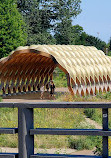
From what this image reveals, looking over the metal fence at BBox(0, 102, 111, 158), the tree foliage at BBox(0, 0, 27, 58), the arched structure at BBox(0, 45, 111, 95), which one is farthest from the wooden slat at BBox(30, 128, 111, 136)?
the tree foliage at BBox(0, 0, 27, 58)

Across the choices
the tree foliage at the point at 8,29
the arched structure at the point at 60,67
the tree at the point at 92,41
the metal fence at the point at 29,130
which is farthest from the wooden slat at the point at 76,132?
the tree at the point at 92,41

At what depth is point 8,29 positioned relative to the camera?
48312mm

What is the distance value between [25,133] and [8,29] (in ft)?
145

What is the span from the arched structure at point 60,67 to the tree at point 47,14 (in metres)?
25.4

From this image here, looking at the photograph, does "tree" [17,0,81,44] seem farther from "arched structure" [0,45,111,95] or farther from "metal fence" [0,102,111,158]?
"metal fence" [0,102,111,158]

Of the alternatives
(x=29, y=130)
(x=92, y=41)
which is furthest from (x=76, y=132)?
(x=92, y=41)

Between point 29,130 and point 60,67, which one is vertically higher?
point 60,67

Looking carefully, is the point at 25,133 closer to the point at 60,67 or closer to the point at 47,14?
the point at 60,67

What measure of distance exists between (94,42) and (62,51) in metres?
87.0

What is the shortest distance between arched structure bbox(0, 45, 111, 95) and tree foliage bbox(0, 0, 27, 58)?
14.0 m

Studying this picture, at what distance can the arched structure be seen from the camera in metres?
24.3

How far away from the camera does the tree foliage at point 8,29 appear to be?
47.7 m

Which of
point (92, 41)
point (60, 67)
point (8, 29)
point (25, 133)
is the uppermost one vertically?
point (92, 41)

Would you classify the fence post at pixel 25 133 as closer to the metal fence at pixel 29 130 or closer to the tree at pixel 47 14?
the metal fence at pixel 29 130
